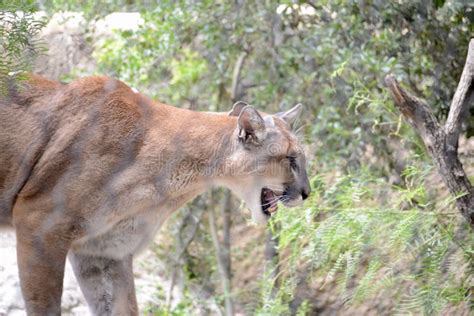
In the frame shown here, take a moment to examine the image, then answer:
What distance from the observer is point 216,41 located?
6.93 m

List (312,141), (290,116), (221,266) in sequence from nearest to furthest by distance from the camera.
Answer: (290,116) → (312,141) → (221,266)

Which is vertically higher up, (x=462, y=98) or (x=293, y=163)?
(x=462, y=98)

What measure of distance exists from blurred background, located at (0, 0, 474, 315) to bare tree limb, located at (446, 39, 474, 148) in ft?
1.66

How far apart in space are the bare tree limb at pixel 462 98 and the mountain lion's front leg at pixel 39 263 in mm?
1977

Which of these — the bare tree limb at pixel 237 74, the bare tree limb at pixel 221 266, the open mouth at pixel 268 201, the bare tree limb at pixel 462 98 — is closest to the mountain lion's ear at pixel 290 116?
the open mouth at pixel 268 201

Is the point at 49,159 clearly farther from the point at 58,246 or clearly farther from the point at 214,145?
the point at 214,145

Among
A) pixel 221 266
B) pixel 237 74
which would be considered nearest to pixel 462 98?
pixel 237 74

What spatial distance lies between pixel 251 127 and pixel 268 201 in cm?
42

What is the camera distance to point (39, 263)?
454cm

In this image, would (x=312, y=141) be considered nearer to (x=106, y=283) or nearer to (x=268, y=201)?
(x=268, y=201)

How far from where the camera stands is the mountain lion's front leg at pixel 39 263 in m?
4.54

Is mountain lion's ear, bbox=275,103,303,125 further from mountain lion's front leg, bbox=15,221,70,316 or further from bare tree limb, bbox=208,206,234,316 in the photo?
bare tree limb, bbox=208,206,234,316

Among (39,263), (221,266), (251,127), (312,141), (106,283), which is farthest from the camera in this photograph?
(221,266)

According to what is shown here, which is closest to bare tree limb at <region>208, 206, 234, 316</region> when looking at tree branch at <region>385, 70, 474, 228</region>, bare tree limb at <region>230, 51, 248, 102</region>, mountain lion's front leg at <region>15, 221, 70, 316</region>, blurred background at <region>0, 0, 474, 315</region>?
blurred background at <region>0, 0, 474, 315</region>
